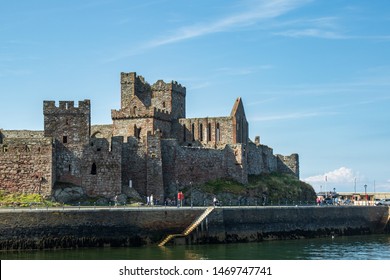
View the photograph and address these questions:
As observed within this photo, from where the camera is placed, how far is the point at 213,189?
89938 mm

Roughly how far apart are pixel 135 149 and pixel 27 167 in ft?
39.8

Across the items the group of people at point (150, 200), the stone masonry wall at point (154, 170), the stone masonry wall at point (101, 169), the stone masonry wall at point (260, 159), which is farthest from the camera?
the stone masonry wall at point (260, 159)

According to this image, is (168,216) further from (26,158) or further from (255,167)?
(255,167)

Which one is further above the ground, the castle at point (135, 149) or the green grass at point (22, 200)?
the castle at point (135, 149)

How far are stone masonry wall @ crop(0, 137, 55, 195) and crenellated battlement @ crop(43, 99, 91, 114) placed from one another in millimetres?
5439

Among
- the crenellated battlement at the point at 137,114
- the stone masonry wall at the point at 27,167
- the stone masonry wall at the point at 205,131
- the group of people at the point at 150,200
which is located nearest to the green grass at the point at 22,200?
the stone masonry wall at the point at 27,167

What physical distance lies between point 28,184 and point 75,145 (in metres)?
6.33

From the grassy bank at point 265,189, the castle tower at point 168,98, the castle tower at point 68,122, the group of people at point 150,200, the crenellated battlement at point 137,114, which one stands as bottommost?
the group of people at point 150,200

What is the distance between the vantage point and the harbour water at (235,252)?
5838 cm

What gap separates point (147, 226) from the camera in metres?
67.6

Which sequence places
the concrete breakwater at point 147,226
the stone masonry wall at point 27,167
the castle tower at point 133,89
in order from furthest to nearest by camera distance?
the castle tower at point 133,89 < the stone masonry wall at point 27,167 < the concrete breakwater at point 147,226

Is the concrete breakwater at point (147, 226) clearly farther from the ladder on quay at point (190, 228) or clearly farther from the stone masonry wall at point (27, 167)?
the stone masonry wall at point (27, 167)

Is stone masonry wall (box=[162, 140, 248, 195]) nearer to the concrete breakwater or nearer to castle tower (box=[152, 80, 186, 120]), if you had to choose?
castle tower (box=[152, 80, 186, 120])
